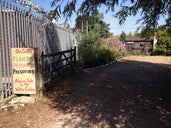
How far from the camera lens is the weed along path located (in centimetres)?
547

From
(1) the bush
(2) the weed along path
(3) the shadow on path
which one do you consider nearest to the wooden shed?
(1) the bush

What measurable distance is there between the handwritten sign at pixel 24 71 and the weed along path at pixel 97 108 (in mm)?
491

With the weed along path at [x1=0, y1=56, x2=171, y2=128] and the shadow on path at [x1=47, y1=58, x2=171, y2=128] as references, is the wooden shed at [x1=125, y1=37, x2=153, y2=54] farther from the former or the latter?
the weed along path at [x1=0, y1=56, x2=171, y2=128]

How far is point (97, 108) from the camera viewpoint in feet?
21.3

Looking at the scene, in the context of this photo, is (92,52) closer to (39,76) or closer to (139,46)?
(39,76)

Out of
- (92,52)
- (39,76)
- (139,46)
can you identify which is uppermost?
(139,46)

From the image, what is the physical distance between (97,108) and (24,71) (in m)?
2.29

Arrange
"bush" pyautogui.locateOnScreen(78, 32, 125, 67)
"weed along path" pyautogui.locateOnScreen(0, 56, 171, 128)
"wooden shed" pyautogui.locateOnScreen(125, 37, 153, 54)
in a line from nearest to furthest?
1. "weed along path" pyautogui.locateOnScreen(0, 56, 171, 128)
2. "bush" pyautogui.locateOnScreen(78, 32, 125, 67)
3. "wooden shed" pyautogui.locateOnScreen(125, 37, 153, 54)

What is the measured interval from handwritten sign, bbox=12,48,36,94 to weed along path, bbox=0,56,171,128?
1.61 ft

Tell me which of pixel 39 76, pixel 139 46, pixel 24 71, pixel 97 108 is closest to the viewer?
pixel 97 108

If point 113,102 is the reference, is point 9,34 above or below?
above

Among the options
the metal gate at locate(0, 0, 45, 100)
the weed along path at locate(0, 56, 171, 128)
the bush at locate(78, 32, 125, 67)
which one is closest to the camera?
the weed along path at locate(0, 56, 171, 128)

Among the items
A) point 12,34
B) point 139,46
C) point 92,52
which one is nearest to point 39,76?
point 12,34

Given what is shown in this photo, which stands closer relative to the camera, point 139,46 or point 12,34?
point 12,34
